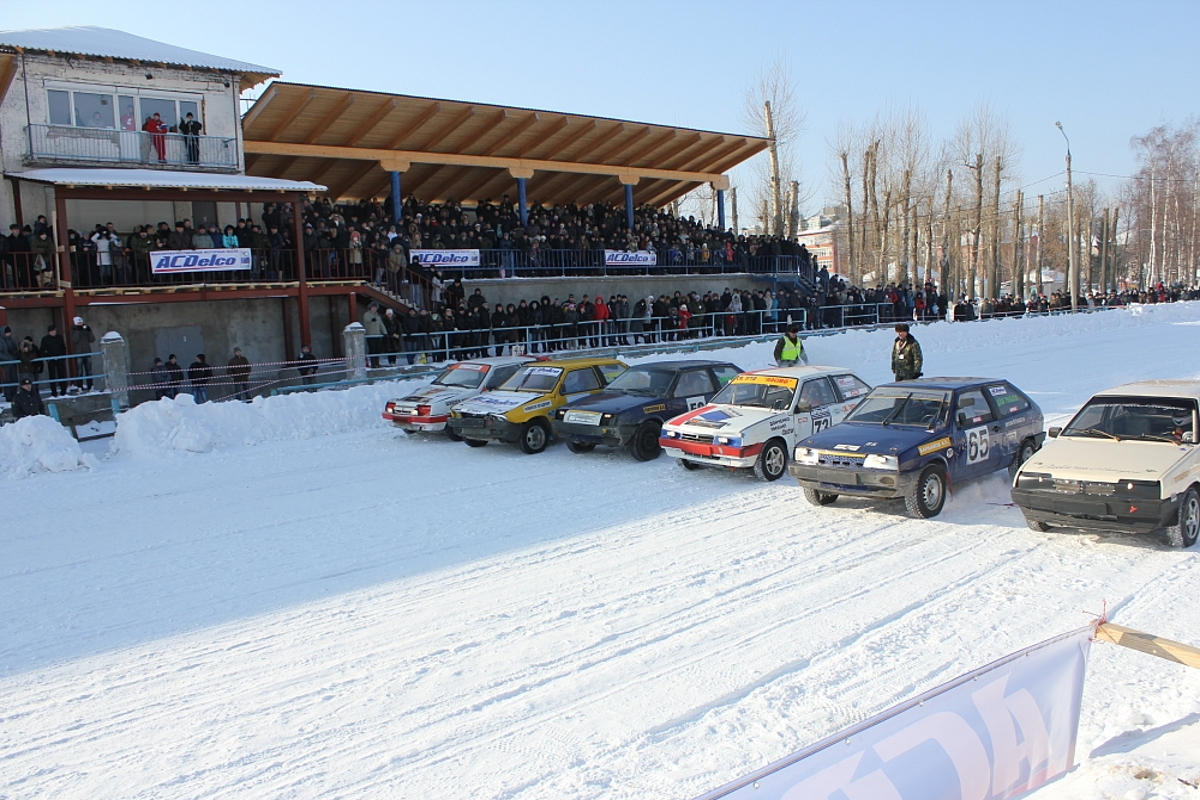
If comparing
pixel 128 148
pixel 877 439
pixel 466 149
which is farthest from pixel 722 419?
pixel 466 149

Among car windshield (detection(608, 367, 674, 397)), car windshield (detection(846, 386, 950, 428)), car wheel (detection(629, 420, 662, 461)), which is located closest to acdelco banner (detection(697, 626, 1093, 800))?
car windshield (detection(846, 386, 950, 428))

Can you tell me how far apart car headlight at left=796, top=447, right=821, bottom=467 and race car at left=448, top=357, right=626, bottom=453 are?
201 inches

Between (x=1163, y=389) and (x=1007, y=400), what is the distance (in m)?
1.95

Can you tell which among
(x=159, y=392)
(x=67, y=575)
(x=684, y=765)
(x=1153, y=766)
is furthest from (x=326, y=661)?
(x=159, y=392)

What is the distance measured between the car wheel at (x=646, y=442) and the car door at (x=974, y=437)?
4.49 m

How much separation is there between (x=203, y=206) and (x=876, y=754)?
25.7 meters

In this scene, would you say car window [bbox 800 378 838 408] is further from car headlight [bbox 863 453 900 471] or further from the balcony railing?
the balcony railing

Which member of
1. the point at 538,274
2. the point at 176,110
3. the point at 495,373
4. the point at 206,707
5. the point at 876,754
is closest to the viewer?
the point at 876,754

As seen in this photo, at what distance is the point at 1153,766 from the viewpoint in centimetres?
437

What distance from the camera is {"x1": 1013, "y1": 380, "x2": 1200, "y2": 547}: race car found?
8.18 m

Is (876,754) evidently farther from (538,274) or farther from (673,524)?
(538,274)

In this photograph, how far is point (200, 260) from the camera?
71.2ft

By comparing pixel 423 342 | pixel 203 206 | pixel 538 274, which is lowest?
pixel 423 342

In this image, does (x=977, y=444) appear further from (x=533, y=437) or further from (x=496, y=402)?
(x=496, y=402)
